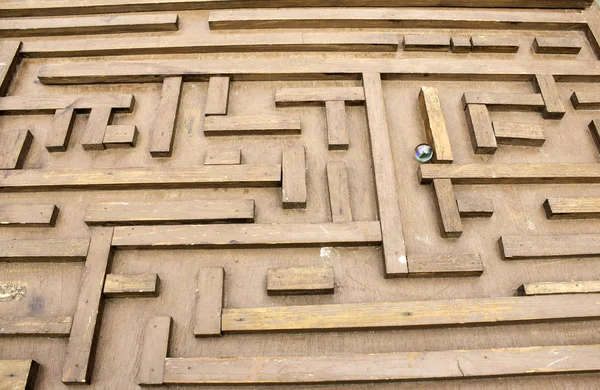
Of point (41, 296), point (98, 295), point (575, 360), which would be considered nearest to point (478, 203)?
point (575, 360)

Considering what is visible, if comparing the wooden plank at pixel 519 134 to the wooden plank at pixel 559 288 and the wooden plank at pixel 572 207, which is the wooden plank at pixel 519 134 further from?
the wooden plank at pixel 559 288

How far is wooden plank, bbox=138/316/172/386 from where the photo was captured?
51.8 inches

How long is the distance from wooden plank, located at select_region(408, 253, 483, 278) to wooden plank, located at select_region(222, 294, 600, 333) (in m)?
0.10

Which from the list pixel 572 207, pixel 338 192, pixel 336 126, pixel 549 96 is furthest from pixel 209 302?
pixel 549 96

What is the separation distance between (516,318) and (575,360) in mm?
194

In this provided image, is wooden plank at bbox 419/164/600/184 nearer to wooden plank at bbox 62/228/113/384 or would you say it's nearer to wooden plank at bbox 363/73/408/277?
wooden plank at bbox 363/73/408/277

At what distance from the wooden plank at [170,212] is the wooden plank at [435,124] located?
2.43ft

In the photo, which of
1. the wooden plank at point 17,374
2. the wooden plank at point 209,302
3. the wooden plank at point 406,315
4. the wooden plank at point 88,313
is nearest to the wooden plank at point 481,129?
the wooden plank at point 406,315

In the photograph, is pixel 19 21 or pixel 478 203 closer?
pixel 478 203

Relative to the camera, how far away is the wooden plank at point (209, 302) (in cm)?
137

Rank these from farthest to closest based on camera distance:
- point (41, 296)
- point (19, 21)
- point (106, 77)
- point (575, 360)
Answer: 1. point (19, 21)
2. point (106, 77)
3. point (41, 296)
4. point (575, 360)

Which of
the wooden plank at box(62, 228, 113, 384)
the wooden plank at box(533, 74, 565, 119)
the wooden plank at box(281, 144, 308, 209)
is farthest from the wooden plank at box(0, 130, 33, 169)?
the wooden plank at box(533, 74, 565, 119)

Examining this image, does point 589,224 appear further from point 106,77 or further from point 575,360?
point 106,77

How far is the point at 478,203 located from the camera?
1.58 meters
